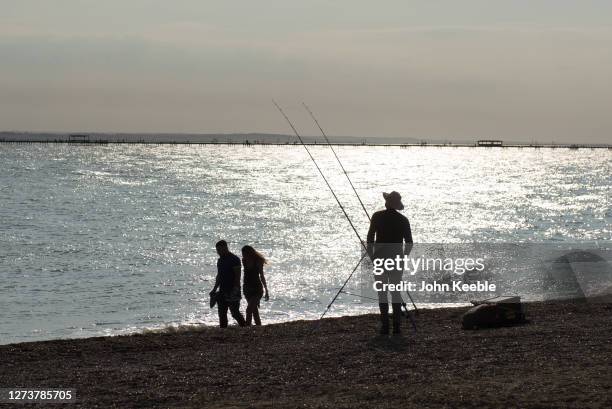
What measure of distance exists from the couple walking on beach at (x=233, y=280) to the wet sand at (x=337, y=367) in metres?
1.03

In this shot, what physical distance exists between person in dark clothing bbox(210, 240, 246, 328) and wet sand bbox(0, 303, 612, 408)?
39.6 inches

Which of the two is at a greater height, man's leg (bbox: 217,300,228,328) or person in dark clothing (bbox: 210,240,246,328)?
person in dark clothing (bbox: 210,240,246,328)

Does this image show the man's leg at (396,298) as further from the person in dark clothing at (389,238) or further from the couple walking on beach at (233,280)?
the couple walking on beach at (233,280)

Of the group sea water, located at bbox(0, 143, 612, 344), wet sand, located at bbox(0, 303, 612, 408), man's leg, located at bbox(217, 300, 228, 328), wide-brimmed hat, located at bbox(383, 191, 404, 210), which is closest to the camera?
wet sand, located at bbox(0, 303, 612, 408)

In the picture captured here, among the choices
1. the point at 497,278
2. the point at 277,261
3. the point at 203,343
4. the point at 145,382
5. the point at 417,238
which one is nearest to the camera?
the point at 145,382

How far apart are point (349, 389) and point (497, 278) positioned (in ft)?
62.7

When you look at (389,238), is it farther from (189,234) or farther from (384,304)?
(189,234)

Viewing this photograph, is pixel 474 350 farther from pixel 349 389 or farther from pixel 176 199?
pixel 176 199

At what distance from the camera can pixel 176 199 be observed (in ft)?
249

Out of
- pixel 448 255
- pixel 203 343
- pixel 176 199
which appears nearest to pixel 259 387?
pixel 203 343

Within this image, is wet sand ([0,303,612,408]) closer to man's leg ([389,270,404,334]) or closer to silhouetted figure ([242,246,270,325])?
man's leg ([389,270,404,334])

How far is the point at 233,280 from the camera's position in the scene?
14.4 meters

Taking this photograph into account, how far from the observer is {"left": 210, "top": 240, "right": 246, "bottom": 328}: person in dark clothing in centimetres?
1425

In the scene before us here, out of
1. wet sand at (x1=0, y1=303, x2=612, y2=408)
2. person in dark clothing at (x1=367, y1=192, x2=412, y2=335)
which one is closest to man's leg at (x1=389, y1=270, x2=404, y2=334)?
person in dark clothing at (x1=367, y1=192, x2=412, y2=335)
